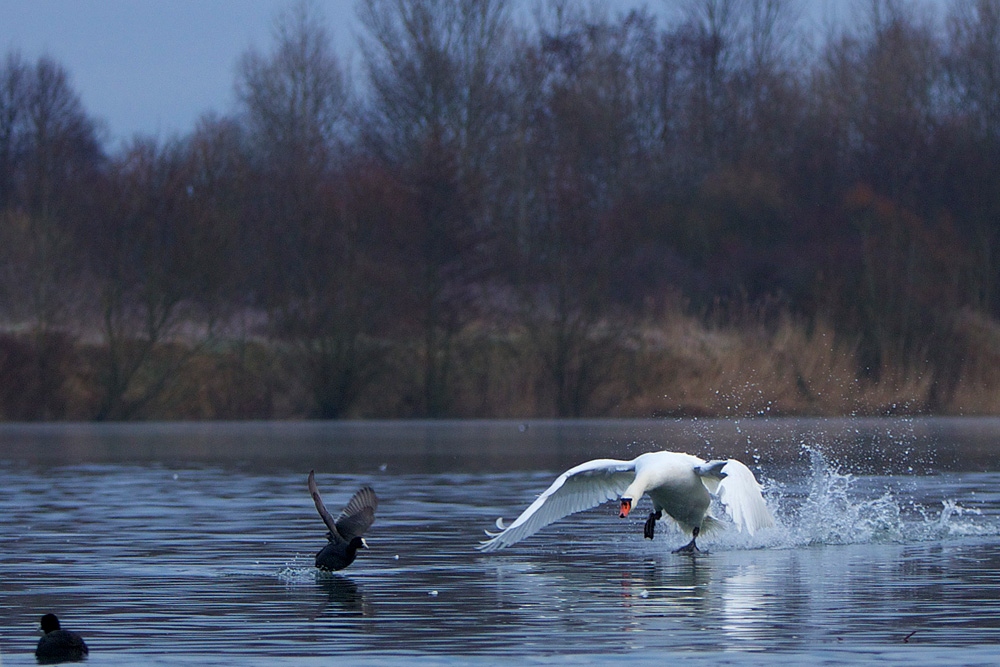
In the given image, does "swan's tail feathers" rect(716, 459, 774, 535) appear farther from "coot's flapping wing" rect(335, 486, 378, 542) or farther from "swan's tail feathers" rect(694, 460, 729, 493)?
"coot's flapping wing" rect(335, 486, 378, 542)

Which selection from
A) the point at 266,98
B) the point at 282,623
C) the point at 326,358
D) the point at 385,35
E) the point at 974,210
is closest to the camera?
the point at 282,623

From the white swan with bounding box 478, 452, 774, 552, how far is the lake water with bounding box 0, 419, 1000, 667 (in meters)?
0.24

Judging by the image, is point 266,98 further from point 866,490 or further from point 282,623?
point 282,623

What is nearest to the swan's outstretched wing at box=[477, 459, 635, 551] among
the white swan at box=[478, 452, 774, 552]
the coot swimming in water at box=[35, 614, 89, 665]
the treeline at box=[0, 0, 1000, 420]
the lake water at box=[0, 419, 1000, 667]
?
the white swan at box=[478, 452, 774, 552]

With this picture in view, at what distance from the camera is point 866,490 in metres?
19.3

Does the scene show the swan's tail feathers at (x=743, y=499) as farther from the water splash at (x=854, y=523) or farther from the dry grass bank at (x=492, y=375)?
the dry grass bank at (x=492, y=375)

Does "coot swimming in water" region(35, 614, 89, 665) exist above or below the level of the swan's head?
below

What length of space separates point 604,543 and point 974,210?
3747 cm

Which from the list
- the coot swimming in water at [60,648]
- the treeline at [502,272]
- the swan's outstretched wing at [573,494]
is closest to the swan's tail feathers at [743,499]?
the swan's outstretched wing at [573,494]

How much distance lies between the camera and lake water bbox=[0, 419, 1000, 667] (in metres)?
8.73

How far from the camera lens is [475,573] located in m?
11.8

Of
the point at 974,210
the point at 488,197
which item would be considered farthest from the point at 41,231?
the point at 974,210

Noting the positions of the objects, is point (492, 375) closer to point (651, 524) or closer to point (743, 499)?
point (651, 524)

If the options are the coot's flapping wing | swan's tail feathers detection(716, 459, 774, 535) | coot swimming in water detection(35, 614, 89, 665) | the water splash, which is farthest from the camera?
the water splash
